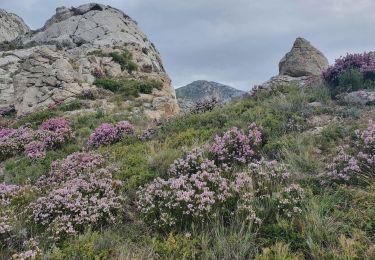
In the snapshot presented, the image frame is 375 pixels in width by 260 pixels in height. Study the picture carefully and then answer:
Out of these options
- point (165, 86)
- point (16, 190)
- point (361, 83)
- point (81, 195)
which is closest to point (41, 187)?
point (16, 190)

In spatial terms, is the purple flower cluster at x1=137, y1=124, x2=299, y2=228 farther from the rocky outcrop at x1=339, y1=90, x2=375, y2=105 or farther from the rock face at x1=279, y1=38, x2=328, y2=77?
the rock face at x1=279, y1=38, x2=328, y2=77

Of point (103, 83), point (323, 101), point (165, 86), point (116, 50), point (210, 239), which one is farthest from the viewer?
point (116, 50)

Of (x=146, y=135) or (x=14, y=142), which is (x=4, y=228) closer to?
(x=146, y=135)

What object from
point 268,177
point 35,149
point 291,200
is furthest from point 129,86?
point 291,200

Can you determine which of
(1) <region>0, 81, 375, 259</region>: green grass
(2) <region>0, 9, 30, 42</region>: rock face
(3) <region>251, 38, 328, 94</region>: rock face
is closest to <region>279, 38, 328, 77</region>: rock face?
(3) <region>251, 38, 328, 94</region>: rock face

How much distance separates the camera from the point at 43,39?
145 ft

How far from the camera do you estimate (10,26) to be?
62.4 metres

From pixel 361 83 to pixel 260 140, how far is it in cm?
530

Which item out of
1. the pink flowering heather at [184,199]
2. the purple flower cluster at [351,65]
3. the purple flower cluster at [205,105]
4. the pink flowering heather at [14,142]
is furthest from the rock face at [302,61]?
the pink flowering heather at [184,199]

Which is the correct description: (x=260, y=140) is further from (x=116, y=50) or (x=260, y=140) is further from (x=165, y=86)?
(x=116, y=50)

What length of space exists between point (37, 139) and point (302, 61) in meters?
13.3

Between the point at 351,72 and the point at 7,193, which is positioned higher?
the point at 351,72

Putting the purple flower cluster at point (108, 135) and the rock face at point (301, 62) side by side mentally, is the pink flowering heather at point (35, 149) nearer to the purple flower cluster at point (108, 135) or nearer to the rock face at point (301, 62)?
the purple flower cluster at point (108, 135)

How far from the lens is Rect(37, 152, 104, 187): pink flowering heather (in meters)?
9.19
